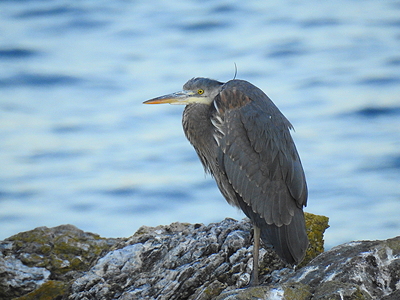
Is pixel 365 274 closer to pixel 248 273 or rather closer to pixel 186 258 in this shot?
pixel 248 273

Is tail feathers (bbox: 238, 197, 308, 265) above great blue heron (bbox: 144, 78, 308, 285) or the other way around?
the other way around

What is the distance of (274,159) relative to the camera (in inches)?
206

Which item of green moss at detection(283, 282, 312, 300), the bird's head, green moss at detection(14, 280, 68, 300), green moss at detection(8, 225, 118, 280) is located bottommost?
green moss at detection(283, 282, 312, 300)

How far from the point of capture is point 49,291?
5055 mm

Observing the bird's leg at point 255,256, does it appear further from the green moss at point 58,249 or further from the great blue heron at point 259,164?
the green moss at point 58,249

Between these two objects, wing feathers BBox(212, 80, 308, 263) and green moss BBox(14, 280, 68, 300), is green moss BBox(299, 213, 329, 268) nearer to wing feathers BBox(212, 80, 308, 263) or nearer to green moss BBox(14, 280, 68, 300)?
wing feathers BBox(212, 80, 308, 263)

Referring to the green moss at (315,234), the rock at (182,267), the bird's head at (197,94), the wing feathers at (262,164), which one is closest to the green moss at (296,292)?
the rock at (182,267)

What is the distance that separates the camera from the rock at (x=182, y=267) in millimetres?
4082

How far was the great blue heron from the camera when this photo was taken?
510 centimetres

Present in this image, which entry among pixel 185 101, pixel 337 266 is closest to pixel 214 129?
pixel 185 101

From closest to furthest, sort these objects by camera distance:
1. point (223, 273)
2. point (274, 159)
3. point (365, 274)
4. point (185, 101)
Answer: point (365, 274) < point (223, 273) < point (274, 159) < point (185, 101)

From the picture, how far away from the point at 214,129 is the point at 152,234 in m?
1.02

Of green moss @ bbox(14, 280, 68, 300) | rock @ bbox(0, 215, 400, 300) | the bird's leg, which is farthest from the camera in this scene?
green moss @ bbox(14, 280, 68, 300)

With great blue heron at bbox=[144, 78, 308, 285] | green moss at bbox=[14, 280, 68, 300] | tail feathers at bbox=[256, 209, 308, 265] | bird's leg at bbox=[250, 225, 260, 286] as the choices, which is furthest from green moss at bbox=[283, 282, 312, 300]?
green moss at bbox=[14, 280, 68, 300]
